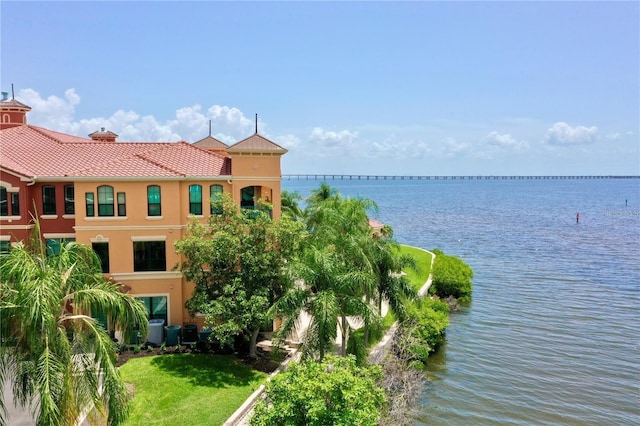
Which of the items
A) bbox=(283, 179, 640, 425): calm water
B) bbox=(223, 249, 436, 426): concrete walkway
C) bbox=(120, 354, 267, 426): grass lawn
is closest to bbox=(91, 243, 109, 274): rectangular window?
bbox=(120, 354, 267, 426): grass lawn

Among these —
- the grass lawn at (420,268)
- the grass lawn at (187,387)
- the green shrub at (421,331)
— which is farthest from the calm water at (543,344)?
the grass lawn at (187,387)

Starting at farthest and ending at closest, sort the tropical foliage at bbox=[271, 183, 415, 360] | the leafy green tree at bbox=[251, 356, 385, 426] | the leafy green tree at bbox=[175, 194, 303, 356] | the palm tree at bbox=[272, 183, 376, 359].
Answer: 1. the leafy green tree at bbox=[175, 194, 303, 356]
2. the tropical foliage at bbox=[271, 183, 415, 360]
3. the palm tree at bbox=[272, 183, 376, 359]
4. the leafy green tree at bbox=[251, 356, 385, 426]

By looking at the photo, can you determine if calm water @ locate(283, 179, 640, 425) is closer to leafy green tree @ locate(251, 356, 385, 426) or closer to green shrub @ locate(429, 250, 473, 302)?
green shrub @ locate(429, 250, 473, 302)

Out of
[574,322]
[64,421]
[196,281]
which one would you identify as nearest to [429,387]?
[196,281]

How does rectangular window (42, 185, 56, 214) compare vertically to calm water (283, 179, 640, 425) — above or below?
above

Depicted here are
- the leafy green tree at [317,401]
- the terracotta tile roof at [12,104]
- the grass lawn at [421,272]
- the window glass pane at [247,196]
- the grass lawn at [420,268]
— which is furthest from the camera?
the grass lawn at [420,268]

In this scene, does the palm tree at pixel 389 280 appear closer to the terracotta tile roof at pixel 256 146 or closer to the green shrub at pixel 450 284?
the terracotta tile roof at pixel 256 146

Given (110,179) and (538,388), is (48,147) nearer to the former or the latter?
(110,179)
